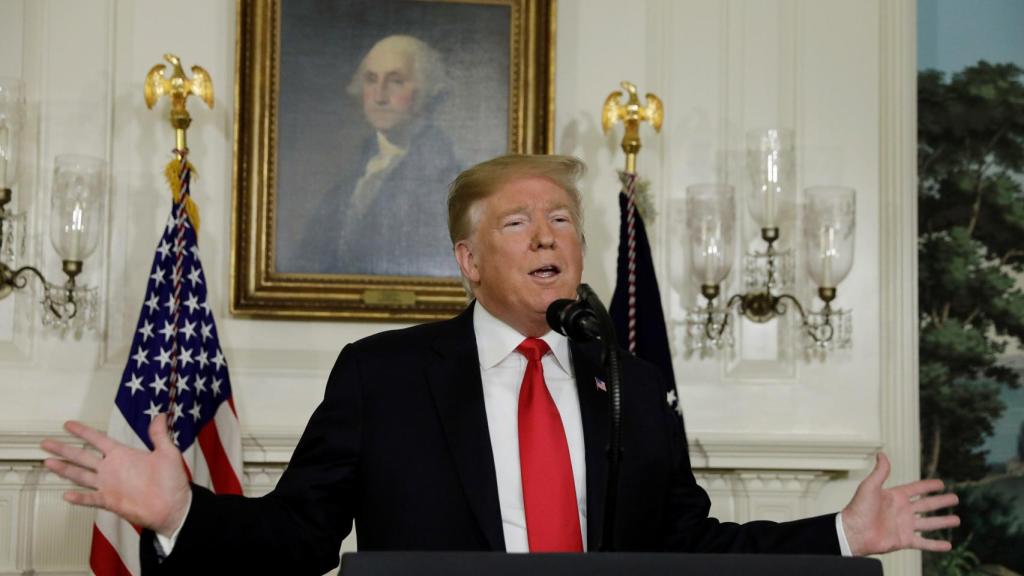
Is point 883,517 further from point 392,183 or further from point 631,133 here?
point 392,183

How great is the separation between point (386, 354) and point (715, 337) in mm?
2516

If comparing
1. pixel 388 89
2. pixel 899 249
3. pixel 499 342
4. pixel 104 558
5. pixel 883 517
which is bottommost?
pixel 104 558

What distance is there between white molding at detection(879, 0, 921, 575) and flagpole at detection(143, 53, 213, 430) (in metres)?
2.70

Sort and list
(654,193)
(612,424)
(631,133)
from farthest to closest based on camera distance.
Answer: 1. (654,193)
2. (631,133)
3. (612,424)

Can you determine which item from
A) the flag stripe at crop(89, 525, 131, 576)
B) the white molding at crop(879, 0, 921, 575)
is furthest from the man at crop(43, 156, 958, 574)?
the white molding at crop(879, 0, 921, 575)

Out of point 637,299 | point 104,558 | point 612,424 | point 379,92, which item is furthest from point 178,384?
point 612,424

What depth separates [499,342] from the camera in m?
2.83

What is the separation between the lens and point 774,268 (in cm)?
510

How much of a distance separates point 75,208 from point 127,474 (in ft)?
8.92

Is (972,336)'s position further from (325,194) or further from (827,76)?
(325,194)

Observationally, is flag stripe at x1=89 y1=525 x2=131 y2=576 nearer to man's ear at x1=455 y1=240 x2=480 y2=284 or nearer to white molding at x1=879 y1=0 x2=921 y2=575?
man's ear at x1=455 y1=240 x2=480 y2=284

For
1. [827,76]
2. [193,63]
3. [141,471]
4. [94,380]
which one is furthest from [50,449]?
[827,76]

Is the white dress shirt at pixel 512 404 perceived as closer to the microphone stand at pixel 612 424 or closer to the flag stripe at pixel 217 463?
the microphone stand at pixel 612 424

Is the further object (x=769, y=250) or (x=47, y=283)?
(x=769, y=250)
